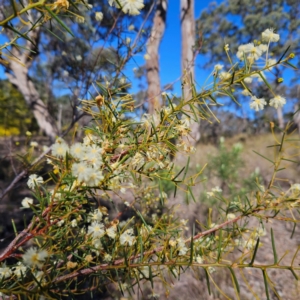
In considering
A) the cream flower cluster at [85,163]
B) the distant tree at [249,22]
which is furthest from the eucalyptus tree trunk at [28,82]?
the distant tree at [249,22]

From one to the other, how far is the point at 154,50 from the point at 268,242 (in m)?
4.07

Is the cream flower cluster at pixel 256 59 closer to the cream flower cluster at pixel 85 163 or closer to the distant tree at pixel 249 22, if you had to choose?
the cream flower cluster at pixel 85 163

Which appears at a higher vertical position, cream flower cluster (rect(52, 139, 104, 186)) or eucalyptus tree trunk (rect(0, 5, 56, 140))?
eucalyptus tree trunk (rect(0, 5, 56, 140))

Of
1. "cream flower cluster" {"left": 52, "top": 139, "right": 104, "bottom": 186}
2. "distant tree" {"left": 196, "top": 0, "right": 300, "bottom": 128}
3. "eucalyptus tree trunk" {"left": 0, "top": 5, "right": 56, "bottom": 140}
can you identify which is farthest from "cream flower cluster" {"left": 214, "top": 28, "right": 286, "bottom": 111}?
"distant tree" {"left": 196, "top": 0, "right": 300, "bottom": 128}

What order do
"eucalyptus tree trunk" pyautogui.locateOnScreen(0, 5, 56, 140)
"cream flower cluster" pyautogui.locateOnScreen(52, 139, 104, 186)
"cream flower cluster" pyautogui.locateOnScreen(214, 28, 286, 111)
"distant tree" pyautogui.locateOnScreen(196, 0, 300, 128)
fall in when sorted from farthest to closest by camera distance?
1. "distant tree" pyautogui.locateOnScreen(196, 0, 300, 128)
2. "eucalyptus tree trunk" pyautogui.locateOnScreen(0, 5, 56, 140)
3. "cream flower cluster" pyautogui.locateOnScreen(214, 28, 286, 111)
4. "cream flower cluster" pyautogui.locateOnScreen(52, 139, 104, 186)

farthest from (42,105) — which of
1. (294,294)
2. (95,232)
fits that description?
(294,294)

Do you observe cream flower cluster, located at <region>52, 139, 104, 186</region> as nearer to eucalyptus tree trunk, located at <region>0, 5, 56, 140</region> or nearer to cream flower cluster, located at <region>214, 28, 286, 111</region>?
cream flower cluster, located at <region>214, 28, 286, 111</region>

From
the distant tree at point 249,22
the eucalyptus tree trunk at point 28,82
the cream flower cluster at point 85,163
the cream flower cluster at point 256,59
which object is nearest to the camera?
the cream flower cluster at point 85,163

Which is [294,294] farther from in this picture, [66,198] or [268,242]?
[66,198]

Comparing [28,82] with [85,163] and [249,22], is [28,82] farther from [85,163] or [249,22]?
[249,22]

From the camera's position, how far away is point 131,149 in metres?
0.57

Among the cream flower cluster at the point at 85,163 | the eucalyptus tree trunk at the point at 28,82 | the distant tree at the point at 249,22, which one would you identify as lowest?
the cream flower cluster at the point at 85,163

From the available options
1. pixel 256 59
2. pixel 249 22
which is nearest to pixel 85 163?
pixel 256 59

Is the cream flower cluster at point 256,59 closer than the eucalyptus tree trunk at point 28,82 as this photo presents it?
Yes
